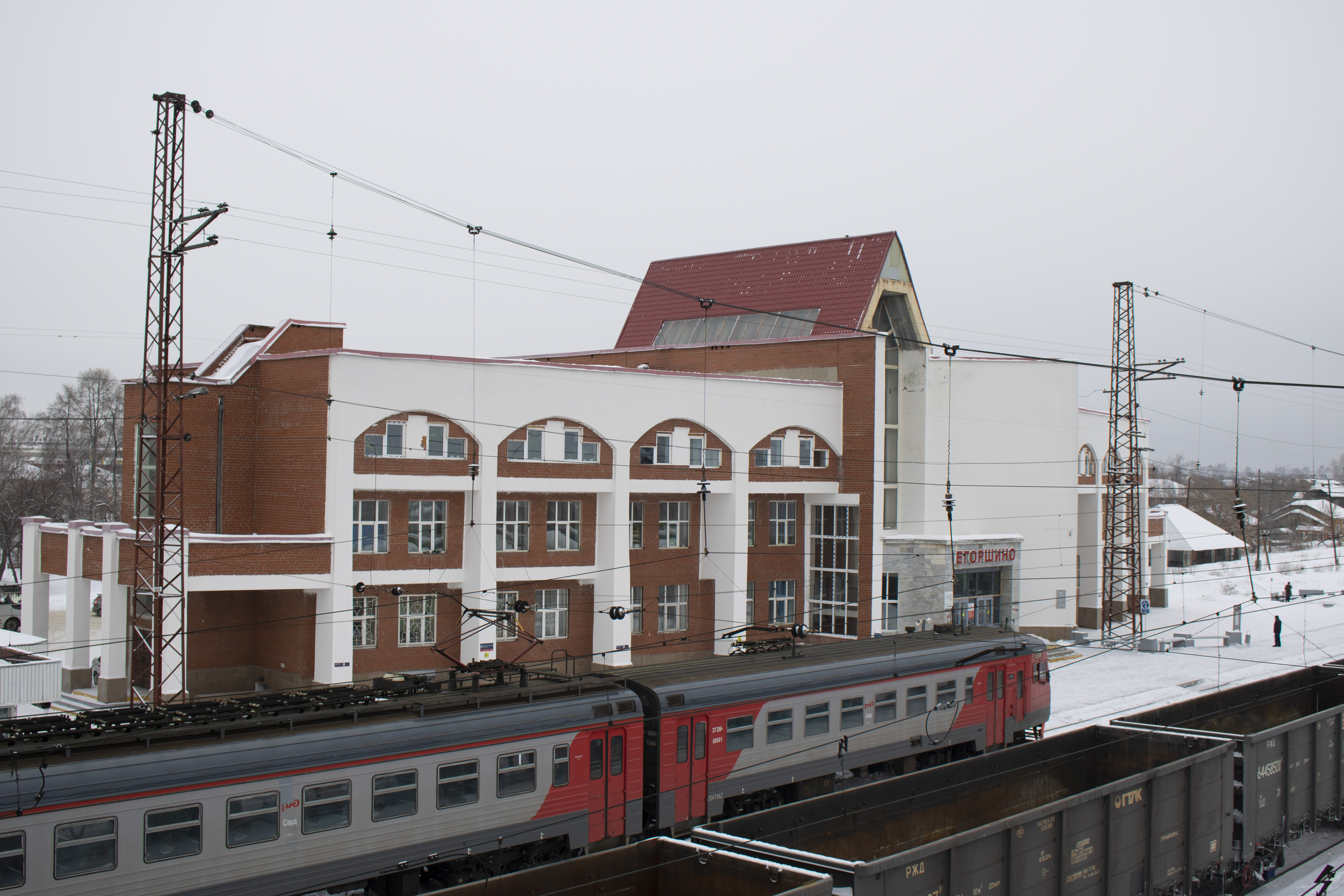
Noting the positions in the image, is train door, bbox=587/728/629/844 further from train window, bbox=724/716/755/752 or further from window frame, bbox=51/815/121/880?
window frame, bbox=51/815/121/880

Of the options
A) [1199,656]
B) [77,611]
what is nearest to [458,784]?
[77,611]

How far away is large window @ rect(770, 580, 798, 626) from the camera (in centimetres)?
4475

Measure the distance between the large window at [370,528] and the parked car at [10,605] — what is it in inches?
754

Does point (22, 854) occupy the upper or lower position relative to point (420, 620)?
upper

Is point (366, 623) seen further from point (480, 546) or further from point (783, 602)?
point (783, 602)

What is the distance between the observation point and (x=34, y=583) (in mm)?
37031

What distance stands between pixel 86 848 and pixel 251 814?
1.86 meters

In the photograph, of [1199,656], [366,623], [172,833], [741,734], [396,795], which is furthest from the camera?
[1199,656]

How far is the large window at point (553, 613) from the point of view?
3881cm

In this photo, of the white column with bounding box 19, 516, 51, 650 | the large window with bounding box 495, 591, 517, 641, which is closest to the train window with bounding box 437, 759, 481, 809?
the large window with bounding box 495, 591, 517, 641

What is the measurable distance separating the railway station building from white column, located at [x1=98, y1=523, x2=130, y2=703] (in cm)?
8

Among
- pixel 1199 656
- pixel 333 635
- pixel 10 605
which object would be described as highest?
pixel 333 635

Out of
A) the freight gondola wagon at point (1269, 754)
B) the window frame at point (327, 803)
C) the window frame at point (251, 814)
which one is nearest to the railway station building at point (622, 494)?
the window frame at point (327, 803)

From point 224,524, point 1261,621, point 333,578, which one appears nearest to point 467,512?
point 333,578
